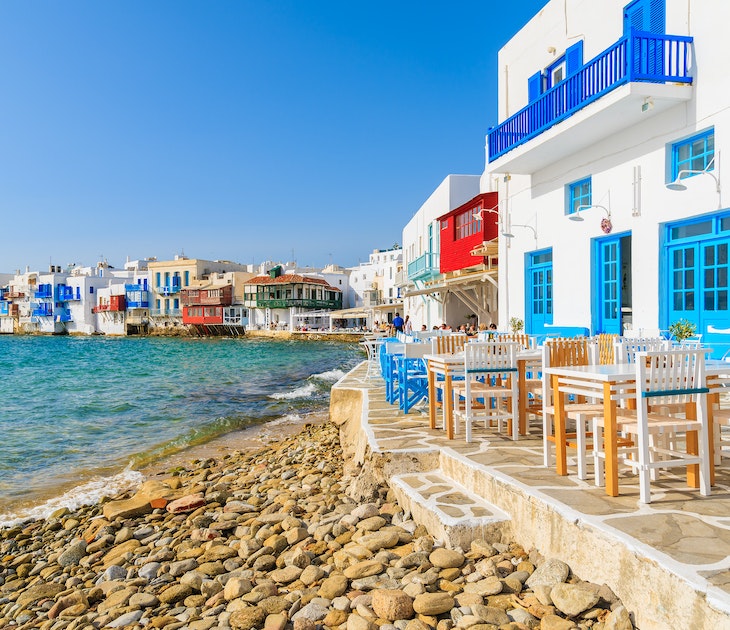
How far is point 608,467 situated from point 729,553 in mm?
898

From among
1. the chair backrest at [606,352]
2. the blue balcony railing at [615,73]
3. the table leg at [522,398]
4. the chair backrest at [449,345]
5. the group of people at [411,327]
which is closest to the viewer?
the chair backrest at [606,352]

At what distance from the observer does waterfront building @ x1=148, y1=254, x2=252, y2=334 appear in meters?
72.8

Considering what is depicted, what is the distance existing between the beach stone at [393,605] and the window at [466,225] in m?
16.4

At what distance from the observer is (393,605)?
3088 mm

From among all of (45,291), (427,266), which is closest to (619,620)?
(427,266)

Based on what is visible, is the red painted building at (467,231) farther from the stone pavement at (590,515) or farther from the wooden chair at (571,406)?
the stone pavement at (590,515)

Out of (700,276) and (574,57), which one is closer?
(700,276)

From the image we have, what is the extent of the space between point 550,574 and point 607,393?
117cm

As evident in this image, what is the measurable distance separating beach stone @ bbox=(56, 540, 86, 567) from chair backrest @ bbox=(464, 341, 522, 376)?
4211 mm

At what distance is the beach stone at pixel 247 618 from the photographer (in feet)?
10.7

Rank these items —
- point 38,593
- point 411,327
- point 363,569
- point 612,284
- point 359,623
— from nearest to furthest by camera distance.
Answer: point 359,623
point 363,569
point 38,593
point 612,284
point 411,327

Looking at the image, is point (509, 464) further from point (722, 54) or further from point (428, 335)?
point (428, 335)

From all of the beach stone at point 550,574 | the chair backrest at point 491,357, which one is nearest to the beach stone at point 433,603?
the beach stone at point 550,574

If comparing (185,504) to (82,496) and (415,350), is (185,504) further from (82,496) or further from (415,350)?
(415,350)
